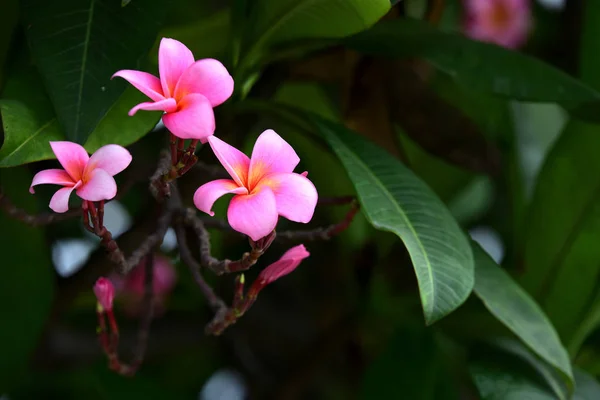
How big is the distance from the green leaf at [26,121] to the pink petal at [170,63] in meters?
0.11

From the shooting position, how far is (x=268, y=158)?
442 mm

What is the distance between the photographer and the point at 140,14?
1.83 feet

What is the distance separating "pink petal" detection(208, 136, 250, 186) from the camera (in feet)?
1.39

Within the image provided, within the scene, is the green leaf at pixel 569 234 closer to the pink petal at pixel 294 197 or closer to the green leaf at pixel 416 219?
the green leaf at pixel 416 219

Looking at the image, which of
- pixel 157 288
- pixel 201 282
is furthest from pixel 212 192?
pixel 157 288

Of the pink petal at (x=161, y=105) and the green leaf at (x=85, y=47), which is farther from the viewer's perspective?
the green leaf at (x=85, y=47)

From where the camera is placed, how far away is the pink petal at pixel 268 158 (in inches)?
17.2

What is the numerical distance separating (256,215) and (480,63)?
381mm

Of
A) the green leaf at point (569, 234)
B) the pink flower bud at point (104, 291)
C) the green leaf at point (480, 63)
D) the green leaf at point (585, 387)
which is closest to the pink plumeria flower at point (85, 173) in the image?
the pink flower bud at point (104, 291)

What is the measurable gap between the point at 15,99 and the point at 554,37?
3.79ft

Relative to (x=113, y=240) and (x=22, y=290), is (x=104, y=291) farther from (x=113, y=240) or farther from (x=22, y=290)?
(x=22, y=290)

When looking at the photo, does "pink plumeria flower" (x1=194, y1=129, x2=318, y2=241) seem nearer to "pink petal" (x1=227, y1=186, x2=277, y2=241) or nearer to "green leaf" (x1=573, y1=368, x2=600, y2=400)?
"pink petal" (x1=227, y1=186, x2=277, y2=241)

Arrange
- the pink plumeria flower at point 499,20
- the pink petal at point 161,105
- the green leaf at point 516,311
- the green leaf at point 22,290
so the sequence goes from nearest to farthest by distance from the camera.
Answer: the pink petal at point 161,105, the green leaf at point 516,311, the green leaf at point 22,290, the pink plumeria flower at point 499,20

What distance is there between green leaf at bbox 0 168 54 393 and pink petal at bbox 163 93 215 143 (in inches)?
17.3
